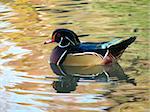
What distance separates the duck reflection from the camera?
889cm

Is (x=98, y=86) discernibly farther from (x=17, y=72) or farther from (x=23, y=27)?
(x=23, y=27)

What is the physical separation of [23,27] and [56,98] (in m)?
5.26

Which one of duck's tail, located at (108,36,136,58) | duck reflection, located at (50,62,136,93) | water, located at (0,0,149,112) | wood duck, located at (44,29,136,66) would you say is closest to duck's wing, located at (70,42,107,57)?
wood duck, located at (44,29,136,66)

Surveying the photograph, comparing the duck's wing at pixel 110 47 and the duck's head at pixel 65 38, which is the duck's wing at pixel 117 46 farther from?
the duck's head at pixel 65 38

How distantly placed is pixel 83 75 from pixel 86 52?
636 mm

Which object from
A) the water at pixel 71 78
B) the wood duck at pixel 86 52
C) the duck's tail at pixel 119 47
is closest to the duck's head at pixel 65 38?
the wood duck at pixel 86 52

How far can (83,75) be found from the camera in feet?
31.1

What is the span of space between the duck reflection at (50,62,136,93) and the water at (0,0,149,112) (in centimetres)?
2

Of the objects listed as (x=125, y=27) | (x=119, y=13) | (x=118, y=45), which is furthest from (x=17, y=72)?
(x=119, y=13)

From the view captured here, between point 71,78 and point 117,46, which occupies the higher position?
point 117,46

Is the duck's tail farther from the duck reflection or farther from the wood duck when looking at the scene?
the duck reflection

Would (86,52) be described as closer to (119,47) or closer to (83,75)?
(119,47)

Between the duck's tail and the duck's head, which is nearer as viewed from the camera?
the duck's tail

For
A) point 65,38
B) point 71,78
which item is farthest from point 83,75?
point 65,38
